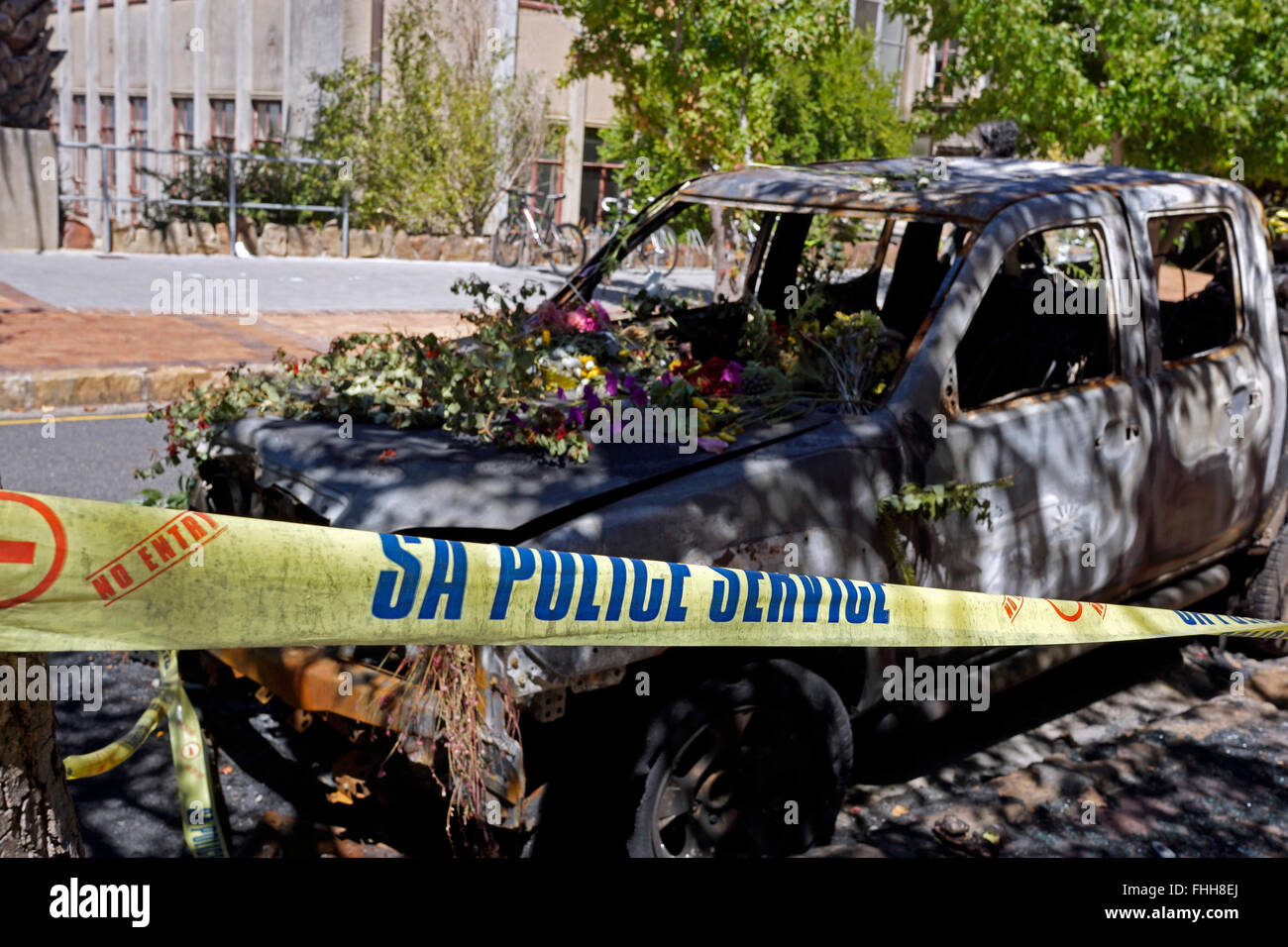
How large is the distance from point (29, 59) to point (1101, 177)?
623 inches

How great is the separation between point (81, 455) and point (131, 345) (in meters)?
3.18

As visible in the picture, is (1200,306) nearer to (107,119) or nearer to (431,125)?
(431,125)

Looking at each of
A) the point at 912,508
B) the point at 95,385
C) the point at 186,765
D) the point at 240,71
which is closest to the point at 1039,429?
the point at 912,508

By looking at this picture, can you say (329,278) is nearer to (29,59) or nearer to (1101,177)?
(29,59)

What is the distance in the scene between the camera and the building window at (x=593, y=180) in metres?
25.8

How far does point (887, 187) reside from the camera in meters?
4.54

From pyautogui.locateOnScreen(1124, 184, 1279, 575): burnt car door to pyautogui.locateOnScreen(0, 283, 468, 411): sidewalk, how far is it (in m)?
4.86

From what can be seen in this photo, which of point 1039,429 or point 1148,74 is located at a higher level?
point 1148,74

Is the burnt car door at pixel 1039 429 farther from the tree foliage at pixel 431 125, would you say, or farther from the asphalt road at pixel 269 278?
the tree foliage at pixel 431 125

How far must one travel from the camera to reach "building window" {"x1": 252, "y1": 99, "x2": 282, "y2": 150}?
25.0 metres

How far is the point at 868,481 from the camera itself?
357 cm

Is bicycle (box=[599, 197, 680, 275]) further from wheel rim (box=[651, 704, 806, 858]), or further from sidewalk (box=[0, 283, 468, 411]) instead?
wheel rim (box=[651, 704, 806, 858])

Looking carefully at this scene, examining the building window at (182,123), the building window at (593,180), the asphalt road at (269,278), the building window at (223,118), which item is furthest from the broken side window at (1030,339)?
the building window at (182,123)
